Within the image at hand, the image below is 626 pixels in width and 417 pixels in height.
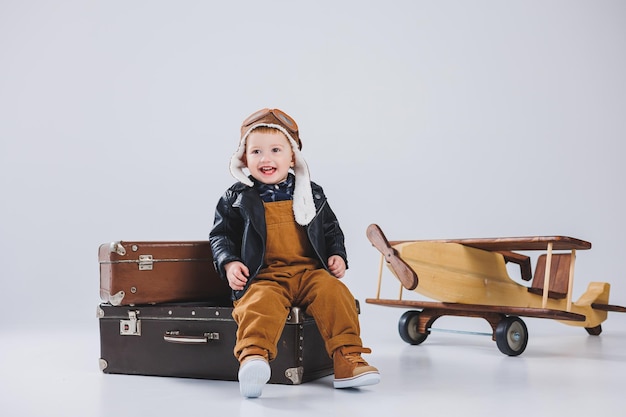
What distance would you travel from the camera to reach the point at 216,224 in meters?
3.51

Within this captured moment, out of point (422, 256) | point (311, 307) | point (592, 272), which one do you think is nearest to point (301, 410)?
point (311, 307)

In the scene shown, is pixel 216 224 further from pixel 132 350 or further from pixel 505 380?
pixel 505 380

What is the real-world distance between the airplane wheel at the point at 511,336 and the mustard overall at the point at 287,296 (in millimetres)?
1281

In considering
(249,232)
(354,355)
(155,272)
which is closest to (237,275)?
(249,232)

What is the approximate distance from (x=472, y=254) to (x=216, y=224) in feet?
5.75

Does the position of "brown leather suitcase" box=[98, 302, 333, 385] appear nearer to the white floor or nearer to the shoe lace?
the white floor

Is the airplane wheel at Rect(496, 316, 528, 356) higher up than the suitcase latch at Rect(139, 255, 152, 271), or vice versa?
the suitcase latch at Rect(139, 255, 152, 271)

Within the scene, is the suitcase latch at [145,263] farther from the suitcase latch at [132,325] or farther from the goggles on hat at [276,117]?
the goggles on hat at [276,117]

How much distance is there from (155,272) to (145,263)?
66mm

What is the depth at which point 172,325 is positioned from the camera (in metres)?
3.50

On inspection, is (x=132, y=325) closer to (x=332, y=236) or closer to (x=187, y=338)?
(x=187, y=338)

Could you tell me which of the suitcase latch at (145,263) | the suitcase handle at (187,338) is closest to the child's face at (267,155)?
the suitcase latch at (145,263)

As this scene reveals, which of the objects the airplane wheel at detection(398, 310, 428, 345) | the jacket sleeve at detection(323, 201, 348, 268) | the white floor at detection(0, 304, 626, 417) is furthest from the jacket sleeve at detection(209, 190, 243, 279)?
the airplane wheel at detection(398, 310, 428, 345)

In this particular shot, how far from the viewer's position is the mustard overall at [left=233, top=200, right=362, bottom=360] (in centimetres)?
309
